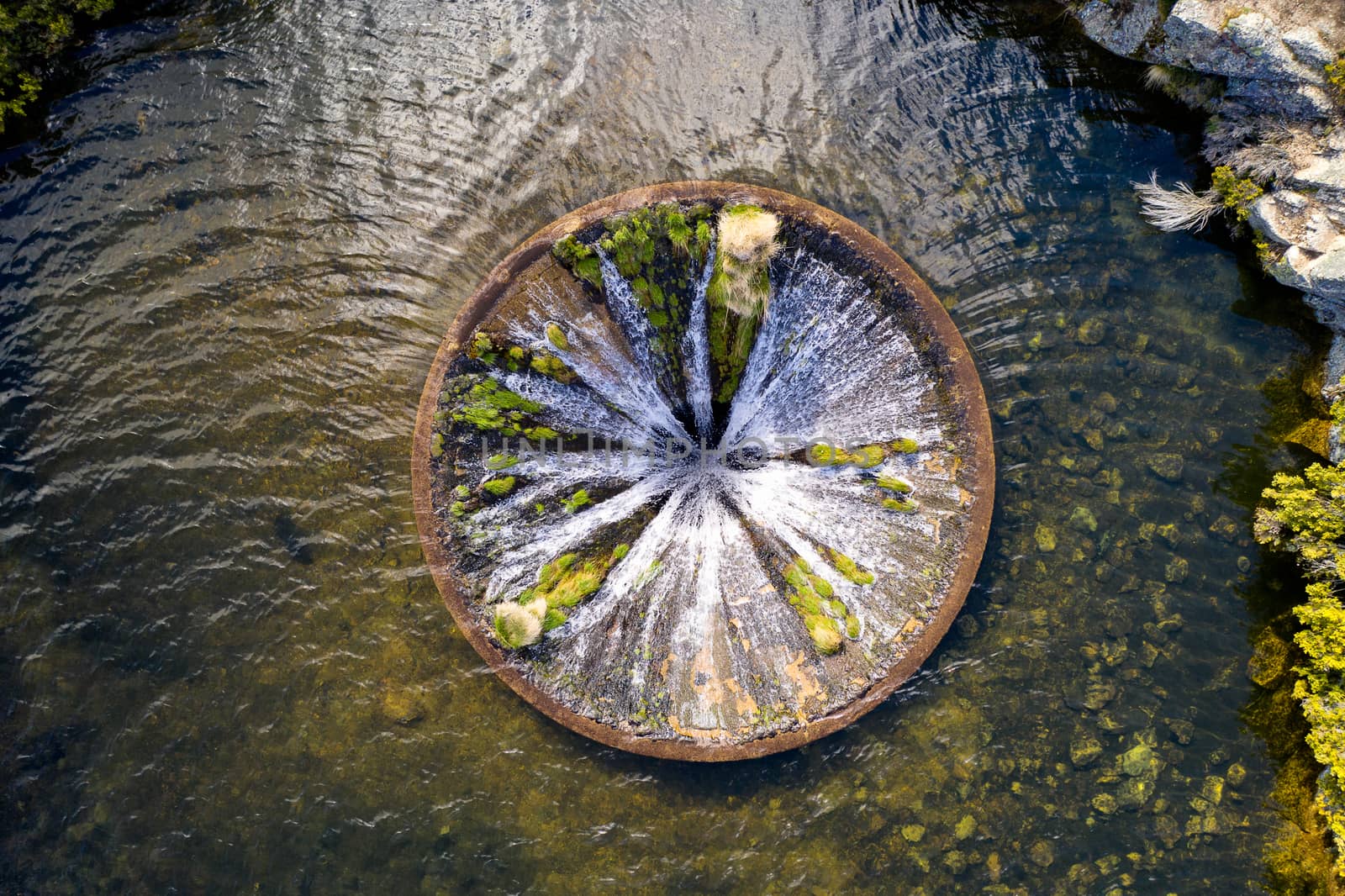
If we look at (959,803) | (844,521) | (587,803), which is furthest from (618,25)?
(959,803)

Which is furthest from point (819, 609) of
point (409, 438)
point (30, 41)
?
point (30, 41)

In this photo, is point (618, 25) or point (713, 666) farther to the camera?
point (618, 25)

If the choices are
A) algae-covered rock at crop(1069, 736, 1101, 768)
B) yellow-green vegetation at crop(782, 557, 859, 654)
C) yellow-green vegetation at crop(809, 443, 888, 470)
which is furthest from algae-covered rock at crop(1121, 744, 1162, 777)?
yellow-green vegetation at crop(809, 443, 888, 470)

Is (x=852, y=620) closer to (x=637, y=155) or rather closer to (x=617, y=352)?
(x=617, y=352)

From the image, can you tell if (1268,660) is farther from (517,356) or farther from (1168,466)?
(517,356)

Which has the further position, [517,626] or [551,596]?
[551,596]

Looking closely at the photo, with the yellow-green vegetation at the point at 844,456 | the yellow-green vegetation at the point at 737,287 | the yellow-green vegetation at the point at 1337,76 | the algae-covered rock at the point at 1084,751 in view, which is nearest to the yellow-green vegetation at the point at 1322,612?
the algae-covered rock at the point at 1084,751
